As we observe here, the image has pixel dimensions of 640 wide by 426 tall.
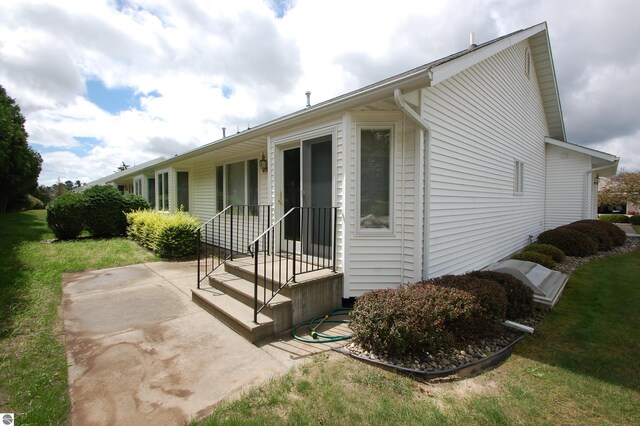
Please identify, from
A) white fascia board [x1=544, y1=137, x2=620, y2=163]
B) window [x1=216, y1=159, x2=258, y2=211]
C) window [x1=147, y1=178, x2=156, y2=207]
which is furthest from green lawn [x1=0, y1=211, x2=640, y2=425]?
window [x1=147, y1=178, x2=156, y2=207]

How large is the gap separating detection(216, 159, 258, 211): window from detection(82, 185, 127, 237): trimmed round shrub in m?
4.69

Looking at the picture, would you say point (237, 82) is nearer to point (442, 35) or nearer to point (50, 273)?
point (442, 35)

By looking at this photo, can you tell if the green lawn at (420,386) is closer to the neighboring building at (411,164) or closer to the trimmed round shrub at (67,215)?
the neighboring building at (411,164)

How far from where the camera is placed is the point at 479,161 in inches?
247

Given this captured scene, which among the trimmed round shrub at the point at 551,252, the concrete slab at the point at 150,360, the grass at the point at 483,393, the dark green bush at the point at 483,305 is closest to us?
the grass at the point at 483,393

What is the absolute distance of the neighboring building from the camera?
4.35m

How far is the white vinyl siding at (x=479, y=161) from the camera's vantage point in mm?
4762

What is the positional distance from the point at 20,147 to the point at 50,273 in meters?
18.5

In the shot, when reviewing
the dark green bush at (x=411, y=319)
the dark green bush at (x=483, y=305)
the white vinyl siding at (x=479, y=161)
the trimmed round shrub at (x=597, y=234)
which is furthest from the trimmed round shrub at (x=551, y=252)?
the dark green bush at (x=411, y=319)

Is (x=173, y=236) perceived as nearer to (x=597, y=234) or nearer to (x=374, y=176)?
(x=374, y=176)

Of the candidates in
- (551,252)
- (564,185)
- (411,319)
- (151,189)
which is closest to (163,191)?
(151,189)

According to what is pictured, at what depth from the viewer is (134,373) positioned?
2.79 m

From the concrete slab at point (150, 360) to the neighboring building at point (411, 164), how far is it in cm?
196

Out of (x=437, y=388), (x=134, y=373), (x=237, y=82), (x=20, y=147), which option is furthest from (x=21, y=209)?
(x=437, y=388)
